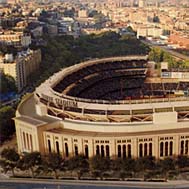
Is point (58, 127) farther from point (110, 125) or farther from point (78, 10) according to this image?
point (78, 10)

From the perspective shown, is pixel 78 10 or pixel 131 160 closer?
pixel 131 160

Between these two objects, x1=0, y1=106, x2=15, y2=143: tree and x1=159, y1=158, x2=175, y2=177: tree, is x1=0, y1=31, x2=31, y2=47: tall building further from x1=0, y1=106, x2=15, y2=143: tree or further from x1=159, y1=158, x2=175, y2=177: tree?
x1=159, y1=158, x2=175, y2=177: tree

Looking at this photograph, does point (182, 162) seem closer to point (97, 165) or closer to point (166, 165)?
point (166, 165)

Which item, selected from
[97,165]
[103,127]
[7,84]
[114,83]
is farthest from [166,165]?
[7,84]

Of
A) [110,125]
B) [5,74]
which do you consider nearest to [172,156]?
[110,125]

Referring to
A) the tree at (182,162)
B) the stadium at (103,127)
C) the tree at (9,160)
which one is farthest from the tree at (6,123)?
the tree at (182,162)

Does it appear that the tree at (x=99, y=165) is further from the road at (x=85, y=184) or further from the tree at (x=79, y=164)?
the road at (x=85, y=184)

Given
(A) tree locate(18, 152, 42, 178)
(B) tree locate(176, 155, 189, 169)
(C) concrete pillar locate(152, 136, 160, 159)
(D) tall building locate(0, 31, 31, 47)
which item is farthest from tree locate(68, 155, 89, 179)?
(D) tall building locate(0, 31, 31, 47)
